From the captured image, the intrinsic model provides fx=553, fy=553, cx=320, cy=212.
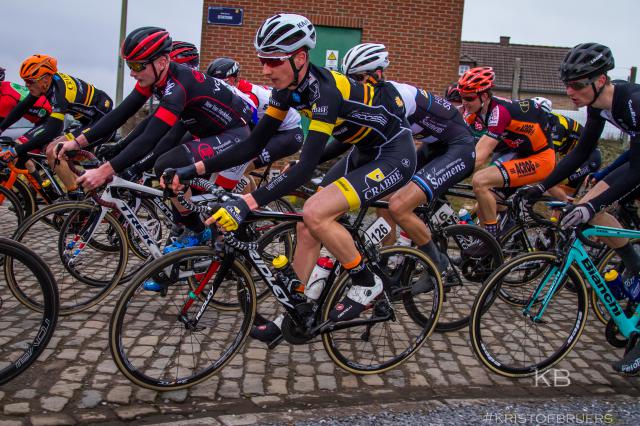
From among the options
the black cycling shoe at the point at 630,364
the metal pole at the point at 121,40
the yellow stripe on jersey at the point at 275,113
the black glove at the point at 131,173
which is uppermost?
the metal pole at the point at 121,40

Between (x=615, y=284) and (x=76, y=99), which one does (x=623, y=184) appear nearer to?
(x=615, y=284)

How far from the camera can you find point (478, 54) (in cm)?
4769

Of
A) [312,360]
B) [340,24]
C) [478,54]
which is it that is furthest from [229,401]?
[478,54]

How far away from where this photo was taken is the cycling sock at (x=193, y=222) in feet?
15.6

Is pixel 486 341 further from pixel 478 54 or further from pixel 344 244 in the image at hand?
pixel 478 54

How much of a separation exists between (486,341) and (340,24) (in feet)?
32.7

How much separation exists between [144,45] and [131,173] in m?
1.08

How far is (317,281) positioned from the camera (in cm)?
360

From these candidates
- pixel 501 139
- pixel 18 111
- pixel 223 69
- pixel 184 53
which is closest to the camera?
pixel 501 139

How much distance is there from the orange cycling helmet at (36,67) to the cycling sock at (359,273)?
17.0ft

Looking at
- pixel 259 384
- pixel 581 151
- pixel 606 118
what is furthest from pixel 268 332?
pixel 606 118

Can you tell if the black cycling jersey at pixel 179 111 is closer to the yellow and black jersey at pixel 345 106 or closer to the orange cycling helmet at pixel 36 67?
the yellow and black jersey at pixel 345 106

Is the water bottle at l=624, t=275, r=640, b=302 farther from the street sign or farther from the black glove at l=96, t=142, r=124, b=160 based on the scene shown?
the street sign

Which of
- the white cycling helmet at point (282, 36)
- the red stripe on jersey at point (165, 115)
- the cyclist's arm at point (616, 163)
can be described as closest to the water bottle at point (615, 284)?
the cyclist's arm at point (616, 163)
